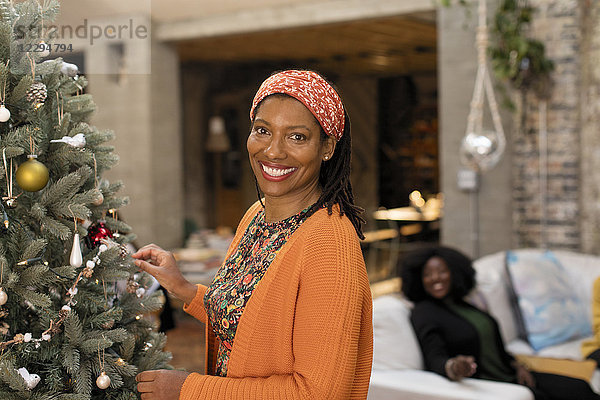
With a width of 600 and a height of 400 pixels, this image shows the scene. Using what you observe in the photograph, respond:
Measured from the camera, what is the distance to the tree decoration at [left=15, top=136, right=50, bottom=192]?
1257 millimetres

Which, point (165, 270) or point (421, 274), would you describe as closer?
point (165, 270)

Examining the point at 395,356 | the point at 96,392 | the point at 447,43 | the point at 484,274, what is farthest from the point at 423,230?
the point at 96,392

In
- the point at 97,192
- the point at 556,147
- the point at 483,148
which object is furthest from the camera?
the point at 556,147

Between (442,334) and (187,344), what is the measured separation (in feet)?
9.19

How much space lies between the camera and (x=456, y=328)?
2791 millimetres

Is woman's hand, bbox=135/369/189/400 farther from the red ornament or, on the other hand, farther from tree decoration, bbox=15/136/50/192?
Answer: tree decoration, bbox=15/136/50/192

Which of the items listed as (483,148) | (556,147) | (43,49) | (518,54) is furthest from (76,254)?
(556,147)

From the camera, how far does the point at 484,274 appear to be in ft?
12.2

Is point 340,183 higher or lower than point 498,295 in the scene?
higher

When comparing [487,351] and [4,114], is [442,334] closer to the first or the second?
[487,351]

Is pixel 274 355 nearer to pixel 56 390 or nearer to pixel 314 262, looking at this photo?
pixel 314 262

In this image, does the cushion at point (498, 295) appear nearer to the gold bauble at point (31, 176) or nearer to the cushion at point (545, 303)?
the cushion at point (545, 303)

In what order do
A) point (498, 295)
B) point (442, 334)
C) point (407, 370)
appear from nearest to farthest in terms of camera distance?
point (407, 370) → point (442, 334) → point (498, 295)

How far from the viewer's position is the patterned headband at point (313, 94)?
48.8 inches
